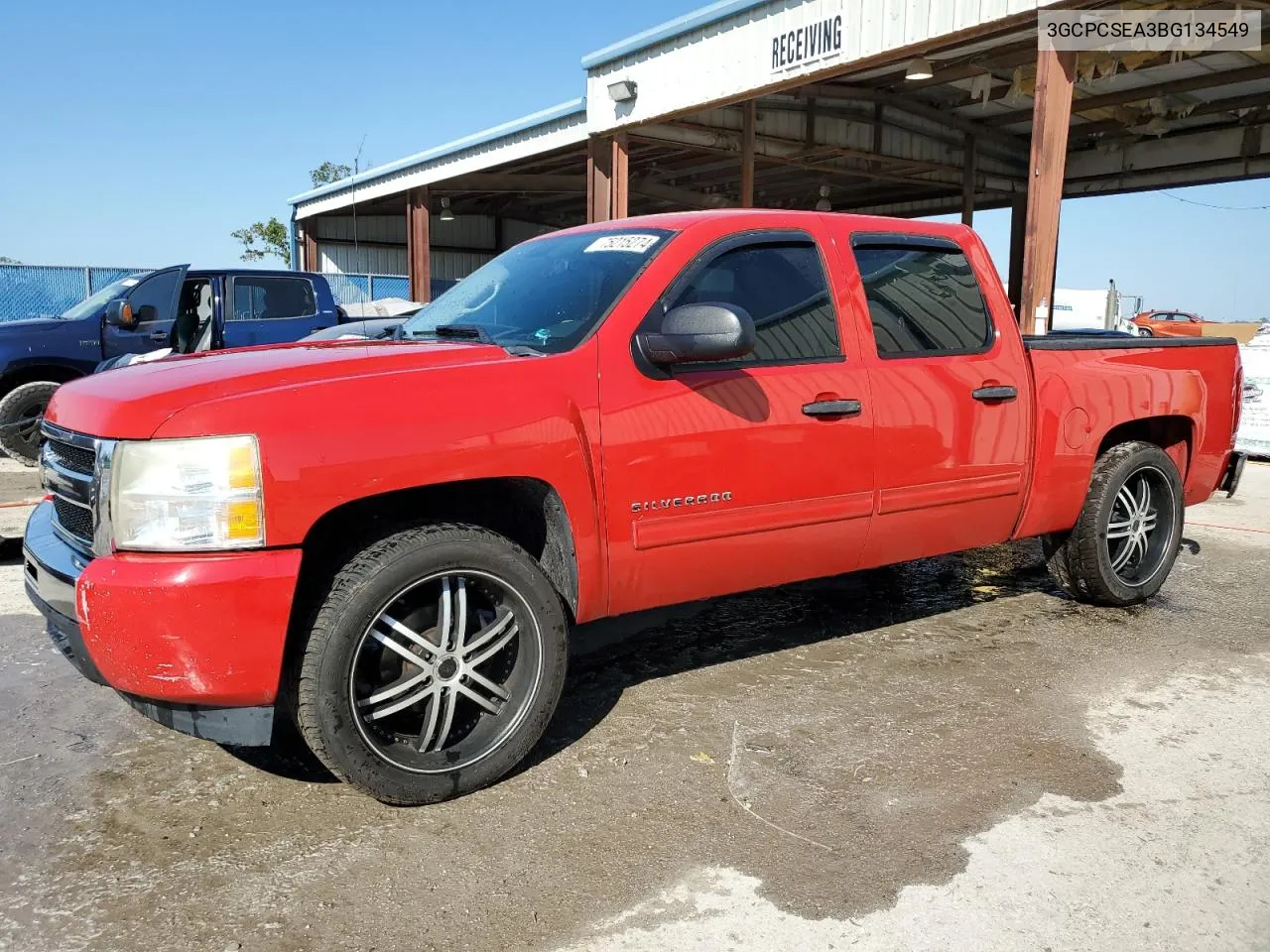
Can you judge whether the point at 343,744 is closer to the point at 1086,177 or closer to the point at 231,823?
the point at 231,823

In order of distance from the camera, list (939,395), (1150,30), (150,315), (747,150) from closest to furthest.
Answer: (939,395)
(150,315)
(1150,30)
(747,150)

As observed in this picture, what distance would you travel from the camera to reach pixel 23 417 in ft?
31.1

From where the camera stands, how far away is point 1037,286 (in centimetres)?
1016

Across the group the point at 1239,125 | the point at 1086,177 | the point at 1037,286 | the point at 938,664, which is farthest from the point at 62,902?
the point at 1086,177

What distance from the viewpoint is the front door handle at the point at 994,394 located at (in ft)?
13.1

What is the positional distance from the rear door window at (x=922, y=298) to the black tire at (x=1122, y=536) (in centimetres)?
114

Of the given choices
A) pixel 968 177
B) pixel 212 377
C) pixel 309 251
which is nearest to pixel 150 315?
pixel 212 377

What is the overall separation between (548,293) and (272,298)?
299 inches

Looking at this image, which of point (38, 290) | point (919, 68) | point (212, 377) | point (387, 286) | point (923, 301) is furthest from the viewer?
point (387, 286)

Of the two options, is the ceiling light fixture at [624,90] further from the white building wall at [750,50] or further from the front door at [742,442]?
the front door at [742,442]

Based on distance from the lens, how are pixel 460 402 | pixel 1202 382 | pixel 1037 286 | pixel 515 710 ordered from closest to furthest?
pixel 460 402, pixel 515 710, pixel 1202 382, pixel 1037 286

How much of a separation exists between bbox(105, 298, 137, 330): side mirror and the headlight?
793 centimetres

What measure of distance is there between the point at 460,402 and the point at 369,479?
35 centimetres

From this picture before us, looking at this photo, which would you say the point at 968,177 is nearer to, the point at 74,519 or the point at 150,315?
the point at 150,315
